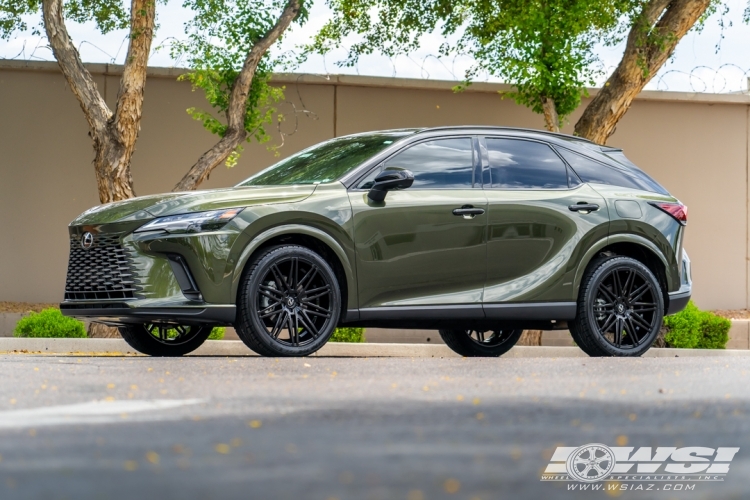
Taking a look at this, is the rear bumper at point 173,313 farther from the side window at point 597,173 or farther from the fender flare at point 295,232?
the side window at point 597,173

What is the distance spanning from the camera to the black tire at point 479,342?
10.8 m

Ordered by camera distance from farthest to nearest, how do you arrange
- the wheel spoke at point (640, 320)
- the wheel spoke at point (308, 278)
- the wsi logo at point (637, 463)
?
the wheel spoke at point (640, 320) → the wheel spoke at point (308, 278) → the wsi logo at point (637, 463)

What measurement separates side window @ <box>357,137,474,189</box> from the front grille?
1989mm

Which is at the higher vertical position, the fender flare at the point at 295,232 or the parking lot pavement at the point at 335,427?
the fender flare at the point at 295,232

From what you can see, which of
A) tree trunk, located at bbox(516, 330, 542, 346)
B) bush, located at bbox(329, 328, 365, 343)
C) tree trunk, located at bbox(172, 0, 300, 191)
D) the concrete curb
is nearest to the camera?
the concrete curb

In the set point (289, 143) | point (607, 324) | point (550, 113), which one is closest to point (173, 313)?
point (607, 324)

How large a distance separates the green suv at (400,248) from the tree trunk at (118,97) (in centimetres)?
544

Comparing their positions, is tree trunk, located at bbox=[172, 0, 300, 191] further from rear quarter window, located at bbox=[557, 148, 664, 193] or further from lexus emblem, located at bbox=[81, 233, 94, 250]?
lexus emblem, located at bbox=[81, 233, 94, 250]

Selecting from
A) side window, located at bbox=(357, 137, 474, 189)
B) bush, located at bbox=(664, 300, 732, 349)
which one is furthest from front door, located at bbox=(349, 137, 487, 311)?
bush, located at bbox=(664, 300, 732, 349)

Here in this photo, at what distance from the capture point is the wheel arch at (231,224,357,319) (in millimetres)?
8000

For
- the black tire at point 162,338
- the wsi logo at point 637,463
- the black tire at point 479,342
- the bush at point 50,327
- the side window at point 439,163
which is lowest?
the bush at point 50,327

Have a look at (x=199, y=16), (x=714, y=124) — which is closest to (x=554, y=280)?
(x=199, y=16)

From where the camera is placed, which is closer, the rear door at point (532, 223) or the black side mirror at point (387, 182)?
the black side mirror at point (387, 182)

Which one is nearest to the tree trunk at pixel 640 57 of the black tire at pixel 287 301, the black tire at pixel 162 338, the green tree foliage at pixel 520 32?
the green tree foliage at pixel 520 32
